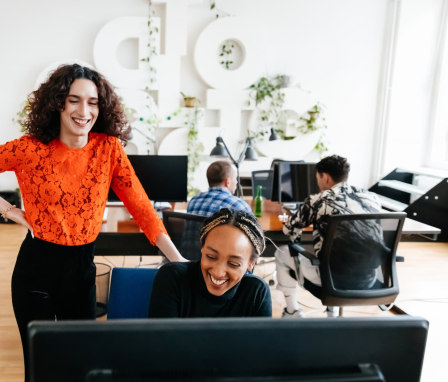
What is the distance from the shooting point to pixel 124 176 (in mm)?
1688

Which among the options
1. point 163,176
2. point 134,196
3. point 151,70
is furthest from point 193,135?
point 134,196

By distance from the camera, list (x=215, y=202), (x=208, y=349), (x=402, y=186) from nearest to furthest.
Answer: (x=208, y=349), (x=215, y=202), (x=402, y=186)

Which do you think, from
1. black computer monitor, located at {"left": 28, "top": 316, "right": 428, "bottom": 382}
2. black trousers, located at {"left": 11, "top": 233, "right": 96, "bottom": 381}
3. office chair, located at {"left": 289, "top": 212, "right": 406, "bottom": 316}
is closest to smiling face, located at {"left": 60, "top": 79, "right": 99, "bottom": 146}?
black trousers, located at {"left": 11, "top": 233, "right": 96, "bottom": 381}

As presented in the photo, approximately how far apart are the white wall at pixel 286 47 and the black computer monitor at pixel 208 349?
555 cm

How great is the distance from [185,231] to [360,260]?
41.0 inches

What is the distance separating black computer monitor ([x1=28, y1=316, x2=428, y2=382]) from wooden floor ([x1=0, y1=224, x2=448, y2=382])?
225 centimetres

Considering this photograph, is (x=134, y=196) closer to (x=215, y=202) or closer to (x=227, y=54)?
(x=215, y=202)

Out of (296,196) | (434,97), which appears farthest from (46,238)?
(434,97)

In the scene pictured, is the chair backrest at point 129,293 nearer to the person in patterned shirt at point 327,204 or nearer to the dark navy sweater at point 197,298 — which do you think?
the dark navy sweater at point 197,298

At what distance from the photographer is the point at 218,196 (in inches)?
106

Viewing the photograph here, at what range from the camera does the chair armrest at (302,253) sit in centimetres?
259

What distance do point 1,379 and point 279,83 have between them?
4.84m

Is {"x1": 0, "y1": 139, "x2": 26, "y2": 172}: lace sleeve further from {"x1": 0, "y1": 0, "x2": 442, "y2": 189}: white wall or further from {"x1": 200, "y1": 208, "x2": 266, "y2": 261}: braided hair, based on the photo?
{"x1": 0, "y1": 0, "x2": 442, "y2": 189}: white wall

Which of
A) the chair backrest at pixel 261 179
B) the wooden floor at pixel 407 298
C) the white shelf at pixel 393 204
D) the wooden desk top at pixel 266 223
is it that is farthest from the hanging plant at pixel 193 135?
the white shelf at pixel 393 204
